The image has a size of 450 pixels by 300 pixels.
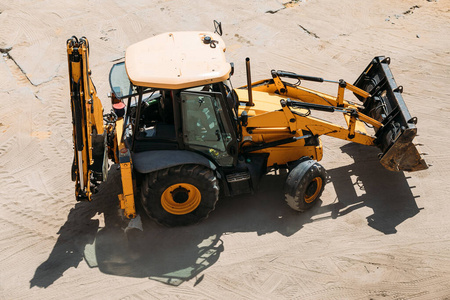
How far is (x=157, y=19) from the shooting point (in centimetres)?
1289

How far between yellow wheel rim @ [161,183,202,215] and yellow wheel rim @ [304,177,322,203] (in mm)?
1655

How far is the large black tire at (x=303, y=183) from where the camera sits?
7836 mm

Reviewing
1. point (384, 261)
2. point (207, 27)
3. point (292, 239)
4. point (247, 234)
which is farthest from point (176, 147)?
point (207, 27)

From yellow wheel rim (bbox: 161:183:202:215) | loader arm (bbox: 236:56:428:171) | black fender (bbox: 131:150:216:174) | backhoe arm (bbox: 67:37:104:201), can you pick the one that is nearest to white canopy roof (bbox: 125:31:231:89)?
backhoe arm (bbox: 67:37:104:201)

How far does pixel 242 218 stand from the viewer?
323 inches

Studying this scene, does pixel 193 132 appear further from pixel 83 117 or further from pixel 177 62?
pixel 83 117

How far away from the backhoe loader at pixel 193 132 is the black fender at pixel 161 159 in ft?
0.05

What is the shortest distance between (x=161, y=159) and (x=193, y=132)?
58 centimetres

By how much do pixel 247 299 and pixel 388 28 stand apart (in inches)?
332

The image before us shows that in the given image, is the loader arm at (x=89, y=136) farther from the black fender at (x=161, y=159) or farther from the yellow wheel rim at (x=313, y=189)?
the yellow wheel rim at (x=313, y=189)

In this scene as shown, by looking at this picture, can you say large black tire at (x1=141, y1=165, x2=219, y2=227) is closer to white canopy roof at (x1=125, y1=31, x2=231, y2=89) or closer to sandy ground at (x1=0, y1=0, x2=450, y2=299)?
sandy ground at (x1=0, y1=0, x2=450, y2=299)

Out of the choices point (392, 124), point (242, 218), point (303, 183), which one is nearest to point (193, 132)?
point (242, 218)

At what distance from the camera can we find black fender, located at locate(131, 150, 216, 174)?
7.32m

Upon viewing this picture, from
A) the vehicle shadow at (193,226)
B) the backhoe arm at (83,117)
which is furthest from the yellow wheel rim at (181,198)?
the backhoe arm at (83,117)
